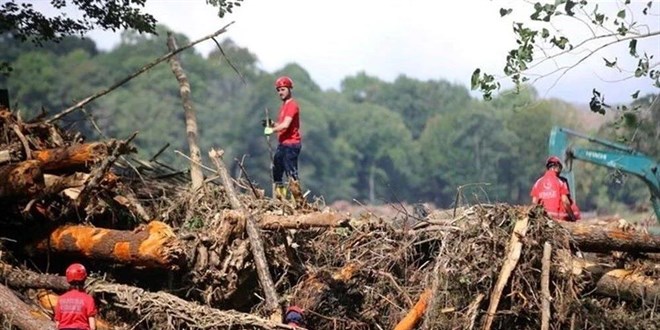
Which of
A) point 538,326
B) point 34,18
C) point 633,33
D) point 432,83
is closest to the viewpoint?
point 633,33

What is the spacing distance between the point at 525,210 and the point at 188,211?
426 cm

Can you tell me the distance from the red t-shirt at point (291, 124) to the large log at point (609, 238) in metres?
4.26

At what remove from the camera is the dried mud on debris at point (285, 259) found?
11.2 meters

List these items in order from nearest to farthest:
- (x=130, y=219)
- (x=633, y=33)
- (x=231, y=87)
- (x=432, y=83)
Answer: (x=633, y=33) < (x=130, y=219) < (x=231, y=87) < (x=432, y=83)

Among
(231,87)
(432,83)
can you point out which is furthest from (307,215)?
(432,83)

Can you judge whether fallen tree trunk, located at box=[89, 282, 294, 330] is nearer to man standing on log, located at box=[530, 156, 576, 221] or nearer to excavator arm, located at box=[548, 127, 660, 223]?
man standing on log, located at box=[530, 156, 576, 221]

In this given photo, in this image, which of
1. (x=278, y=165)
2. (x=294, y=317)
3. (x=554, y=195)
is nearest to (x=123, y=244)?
(x=294, y=317)

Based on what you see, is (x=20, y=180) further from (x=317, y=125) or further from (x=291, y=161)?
(x=317, y=125)

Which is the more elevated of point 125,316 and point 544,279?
point 544,279

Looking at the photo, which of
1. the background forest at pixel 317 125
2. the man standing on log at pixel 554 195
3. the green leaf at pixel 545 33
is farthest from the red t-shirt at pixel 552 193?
the background forest at pixel 317 125

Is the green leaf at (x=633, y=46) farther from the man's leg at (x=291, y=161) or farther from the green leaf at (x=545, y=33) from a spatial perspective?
the man's leg at (x=291, y=161)

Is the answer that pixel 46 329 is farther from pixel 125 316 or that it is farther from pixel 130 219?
pixel 130 219

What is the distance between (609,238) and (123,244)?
5.16 m

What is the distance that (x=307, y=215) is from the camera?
11961 millimetres
